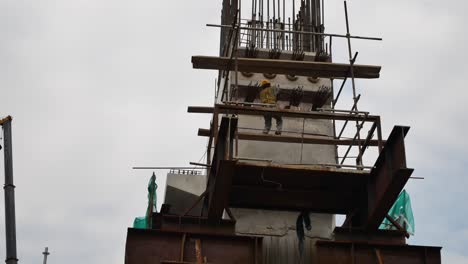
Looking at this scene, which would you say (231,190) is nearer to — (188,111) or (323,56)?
(188,111)

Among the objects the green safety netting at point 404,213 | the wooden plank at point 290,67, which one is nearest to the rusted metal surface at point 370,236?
the wooden plank at point 290,67

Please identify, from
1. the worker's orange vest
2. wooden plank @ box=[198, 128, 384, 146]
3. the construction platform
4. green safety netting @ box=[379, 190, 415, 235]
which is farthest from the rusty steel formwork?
green safety netting @ box=[379, 190, 415, 235]

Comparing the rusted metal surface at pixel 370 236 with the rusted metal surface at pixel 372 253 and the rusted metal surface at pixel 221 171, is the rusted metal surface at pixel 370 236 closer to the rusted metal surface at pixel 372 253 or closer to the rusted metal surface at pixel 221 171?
the rusted metal surface at pixel 372 253

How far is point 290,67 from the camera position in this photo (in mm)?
15133

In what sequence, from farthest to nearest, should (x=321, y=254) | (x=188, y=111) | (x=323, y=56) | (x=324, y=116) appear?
(x=323, y=56) → (x=188, y=111) → (x=324, y=116) → (x=321, y=254)

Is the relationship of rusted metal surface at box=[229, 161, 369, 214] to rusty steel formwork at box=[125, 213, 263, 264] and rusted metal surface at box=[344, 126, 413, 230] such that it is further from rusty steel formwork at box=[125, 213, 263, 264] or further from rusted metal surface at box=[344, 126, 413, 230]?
rusty steel formwork at box=[125, 213, 263, 264]

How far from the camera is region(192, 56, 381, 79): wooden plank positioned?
15.1 m

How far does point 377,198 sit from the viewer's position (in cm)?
1237

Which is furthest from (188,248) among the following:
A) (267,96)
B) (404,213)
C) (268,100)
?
(404,213)

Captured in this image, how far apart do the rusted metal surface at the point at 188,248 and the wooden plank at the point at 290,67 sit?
13.9ft

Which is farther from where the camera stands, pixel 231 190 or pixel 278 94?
pixel 278 94

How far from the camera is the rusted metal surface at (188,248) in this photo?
470 inches

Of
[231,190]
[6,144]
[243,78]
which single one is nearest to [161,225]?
[231,190]

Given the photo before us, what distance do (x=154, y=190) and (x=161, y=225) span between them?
447 cm
